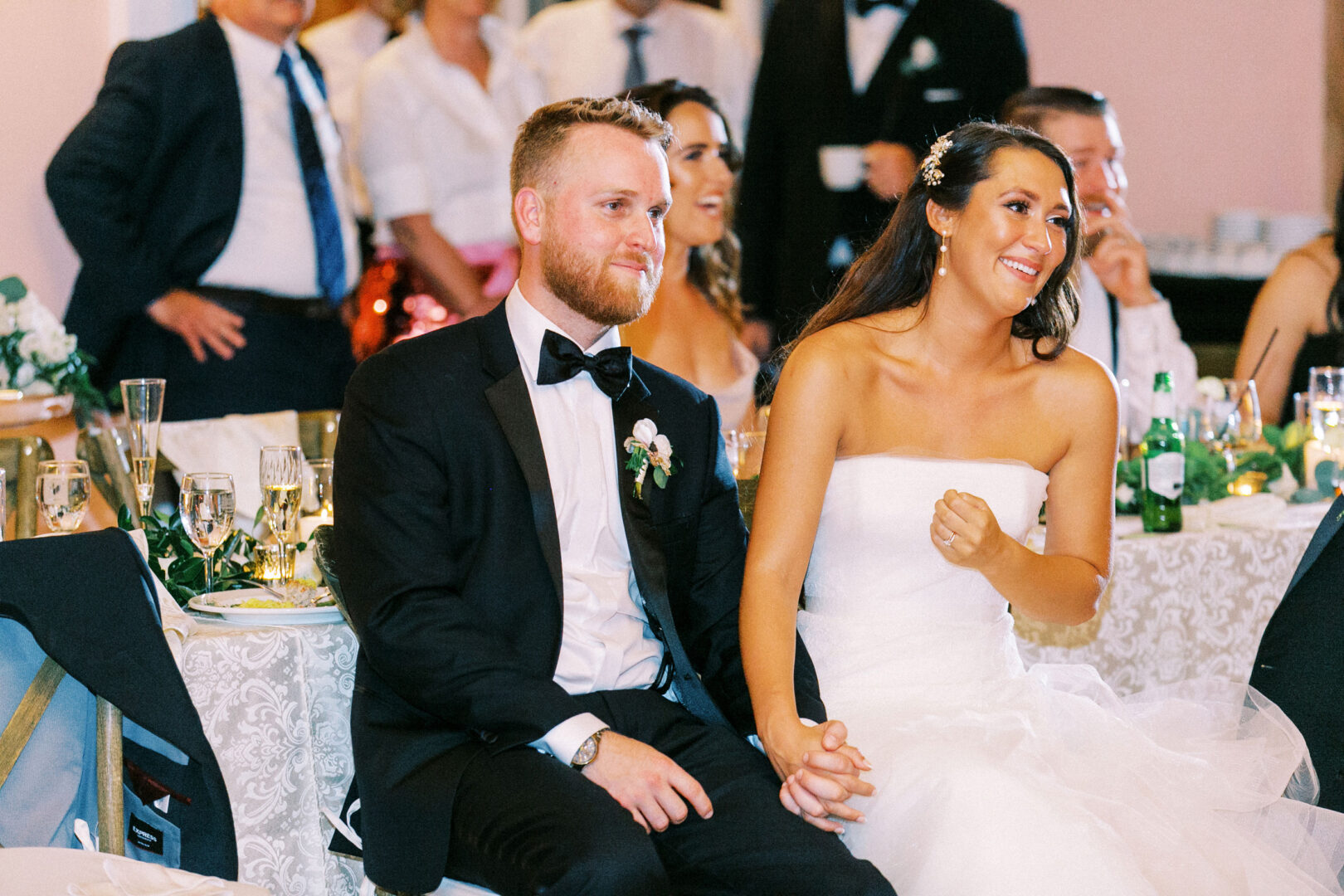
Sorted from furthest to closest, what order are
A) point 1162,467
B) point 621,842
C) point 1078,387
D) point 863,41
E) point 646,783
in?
point 863,41, point 1162,467, point 1078,387, point 646,783, point 621,842

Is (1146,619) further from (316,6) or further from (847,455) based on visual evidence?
(316,6)

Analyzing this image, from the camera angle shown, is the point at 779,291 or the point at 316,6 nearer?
the point at 316,6

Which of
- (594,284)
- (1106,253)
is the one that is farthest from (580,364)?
(1106,253)

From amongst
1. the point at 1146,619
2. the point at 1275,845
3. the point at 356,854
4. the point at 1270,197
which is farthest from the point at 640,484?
the point at 1270,197

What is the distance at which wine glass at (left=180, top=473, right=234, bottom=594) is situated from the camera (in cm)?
192

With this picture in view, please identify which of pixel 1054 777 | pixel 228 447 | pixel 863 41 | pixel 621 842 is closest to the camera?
pixel 621 842

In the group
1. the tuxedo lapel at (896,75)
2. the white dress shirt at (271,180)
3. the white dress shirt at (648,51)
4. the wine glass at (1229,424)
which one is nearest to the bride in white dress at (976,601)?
the wine glass at (1229,424)

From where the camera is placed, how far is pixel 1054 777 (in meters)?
1.71

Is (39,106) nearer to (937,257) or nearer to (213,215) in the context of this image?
(213,215)

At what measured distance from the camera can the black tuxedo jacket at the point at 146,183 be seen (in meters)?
4.00

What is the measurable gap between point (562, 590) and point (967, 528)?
596 mm

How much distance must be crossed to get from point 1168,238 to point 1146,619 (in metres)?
3.66

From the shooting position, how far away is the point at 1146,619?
9.39 feet

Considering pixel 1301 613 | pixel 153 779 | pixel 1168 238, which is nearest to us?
pixel 153 779
